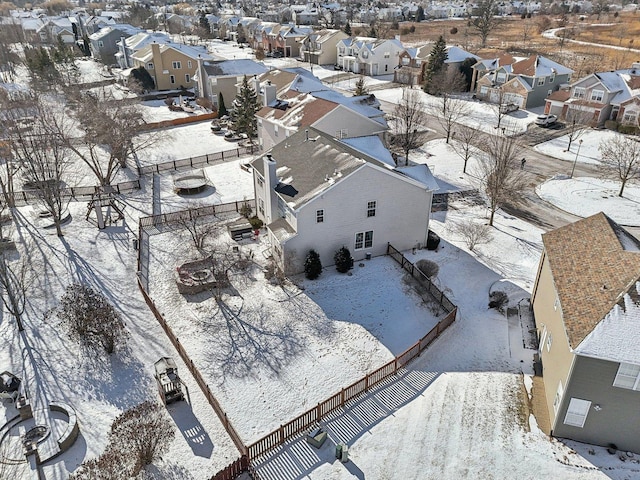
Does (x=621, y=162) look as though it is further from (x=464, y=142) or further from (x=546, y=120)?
(x=546, y=120)

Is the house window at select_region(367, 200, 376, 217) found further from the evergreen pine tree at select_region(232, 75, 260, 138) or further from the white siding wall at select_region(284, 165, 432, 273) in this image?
the evergreen pine tree at select_region(232, 75, 260, 138)

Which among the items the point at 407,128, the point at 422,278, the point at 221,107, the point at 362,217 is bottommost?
the point at 422,278

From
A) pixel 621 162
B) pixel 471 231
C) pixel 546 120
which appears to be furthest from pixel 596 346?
pixel 546 120

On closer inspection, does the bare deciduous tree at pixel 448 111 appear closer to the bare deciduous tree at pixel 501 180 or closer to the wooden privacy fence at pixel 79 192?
the bare deciduous tree at pixel 501 180

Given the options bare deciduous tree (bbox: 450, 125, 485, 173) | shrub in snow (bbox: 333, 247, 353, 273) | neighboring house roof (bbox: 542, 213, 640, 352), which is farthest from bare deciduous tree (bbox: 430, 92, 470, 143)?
neighboring house roof (bbox: 542, 213, 640, 352)

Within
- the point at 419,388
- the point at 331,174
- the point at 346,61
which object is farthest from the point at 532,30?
the point at 419,388

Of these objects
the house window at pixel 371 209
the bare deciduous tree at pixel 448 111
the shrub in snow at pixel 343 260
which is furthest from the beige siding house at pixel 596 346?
the bare deciduous tree at pixel 448 111

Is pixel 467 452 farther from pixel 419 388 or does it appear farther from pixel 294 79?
pixel 294 79
